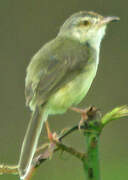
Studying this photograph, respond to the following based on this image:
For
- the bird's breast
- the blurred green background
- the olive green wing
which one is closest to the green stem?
the olive green wing

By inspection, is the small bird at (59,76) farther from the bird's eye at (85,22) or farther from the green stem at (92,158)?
the green stem at (92,158)

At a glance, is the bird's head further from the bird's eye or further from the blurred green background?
the blurred green background

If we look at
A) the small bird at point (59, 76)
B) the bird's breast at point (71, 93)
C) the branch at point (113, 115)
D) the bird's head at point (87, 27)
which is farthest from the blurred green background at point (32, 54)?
the branch at point (113, 115)

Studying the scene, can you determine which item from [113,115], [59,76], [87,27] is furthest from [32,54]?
[113,115]

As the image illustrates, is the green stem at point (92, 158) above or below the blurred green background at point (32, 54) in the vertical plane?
above

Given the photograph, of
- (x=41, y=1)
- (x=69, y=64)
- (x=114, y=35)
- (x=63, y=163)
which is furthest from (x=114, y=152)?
(x=41, y=1)

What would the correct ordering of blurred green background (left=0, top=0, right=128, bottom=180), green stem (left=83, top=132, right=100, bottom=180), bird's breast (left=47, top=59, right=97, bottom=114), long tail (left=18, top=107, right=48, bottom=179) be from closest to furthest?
green stem (left=83, top=132, right=100, bottom=180) → long tail (left=18, top=107, right=48, bottom=179) → bird's breast (left=47, top=59, right=97, bottom=114) → blurred green background (left=0, top=0, right=128, bottom=180)

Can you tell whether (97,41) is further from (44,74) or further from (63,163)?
(63,163)
